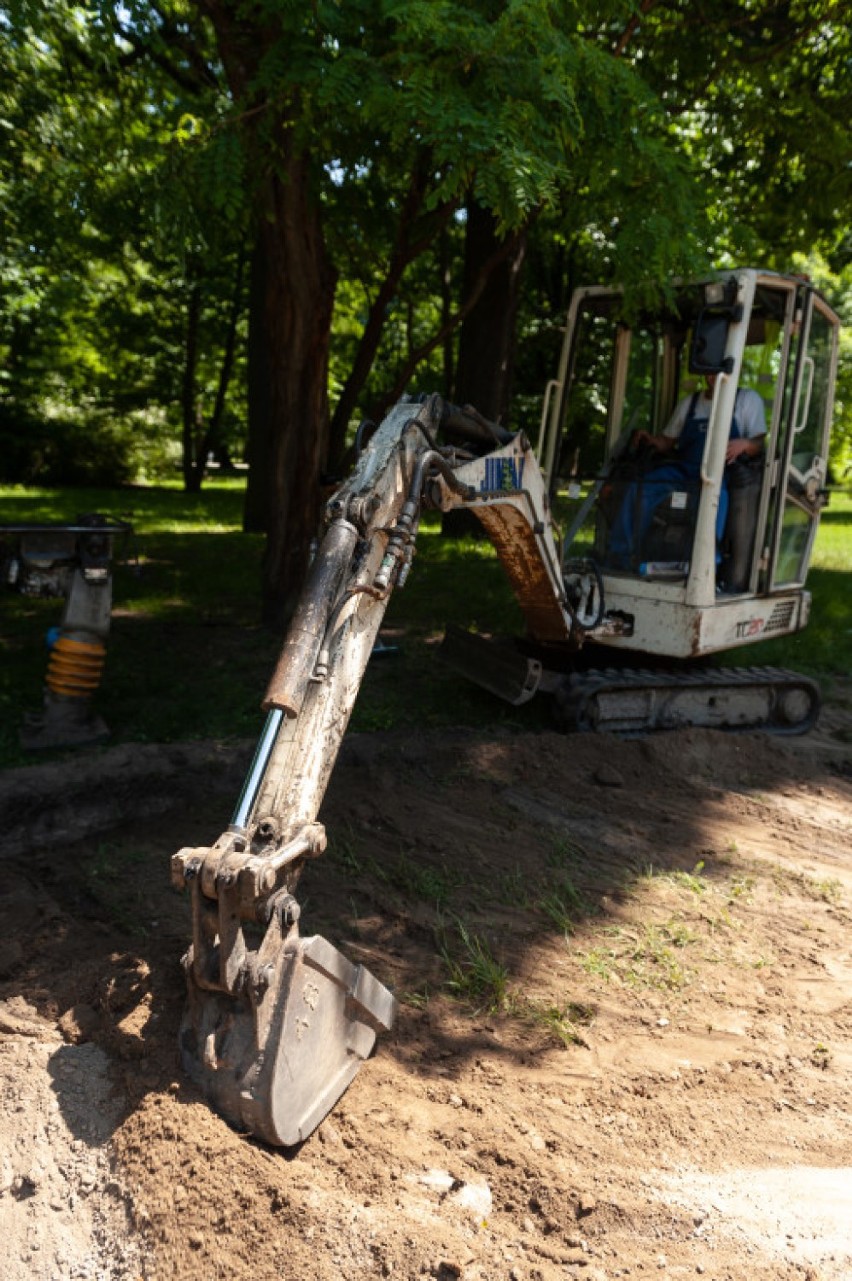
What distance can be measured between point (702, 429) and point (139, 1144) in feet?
18.0

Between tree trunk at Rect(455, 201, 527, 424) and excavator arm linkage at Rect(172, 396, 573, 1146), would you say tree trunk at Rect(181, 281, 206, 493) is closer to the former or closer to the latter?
tree trunk at Rect(455, 201, 527, 424)

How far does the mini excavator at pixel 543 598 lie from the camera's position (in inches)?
126

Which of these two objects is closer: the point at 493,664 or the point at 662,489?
the point at 662,489

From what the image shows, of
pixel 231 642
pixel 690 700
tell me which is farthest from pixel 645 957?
pixel 231 642

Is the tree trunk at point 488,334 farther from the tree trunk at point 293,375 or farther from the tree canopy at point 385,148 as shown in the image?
the tree trunk at point 293,375

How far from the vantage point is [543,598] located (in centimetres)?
658

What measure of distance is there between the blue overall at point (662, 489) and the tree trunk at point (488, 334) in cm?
588

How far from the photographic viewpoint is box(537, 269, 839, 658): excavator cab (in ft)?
22.0

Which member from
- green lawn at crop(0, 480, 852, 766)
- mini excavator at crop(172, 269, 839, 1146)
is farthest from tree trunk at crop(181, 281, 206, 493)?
mini excavator at crop(172, 269, 839, 1146)

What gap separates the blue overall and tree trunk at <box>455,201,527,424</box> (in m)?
5.88

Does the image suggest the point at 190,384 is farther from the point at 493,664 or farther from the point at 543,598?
the point at 543,598

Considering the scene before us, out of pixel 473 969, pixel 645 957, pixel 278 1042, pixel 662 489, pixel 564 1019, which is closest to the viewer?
pixel 278 1042

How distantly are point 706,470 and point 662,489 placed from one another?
41 cm

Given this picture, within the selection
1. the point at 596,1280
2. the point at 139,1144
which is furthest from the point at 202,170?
the point at 596,1280
